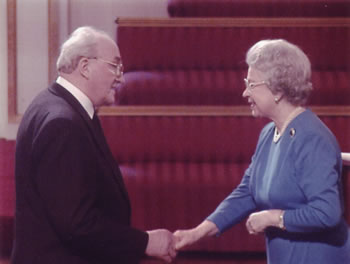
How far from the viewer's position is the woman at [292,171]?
5.34 feet

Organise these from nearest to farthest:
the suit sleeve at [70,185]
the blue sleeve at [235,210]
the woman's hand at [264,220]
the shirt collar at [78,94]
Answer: the suit sleeve at [70,185] → the woman's hand at [264,220] → the shirt collar at [78,94] → the blue sleeve at [235,210]

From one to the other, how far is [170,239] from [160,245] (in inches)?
3.4

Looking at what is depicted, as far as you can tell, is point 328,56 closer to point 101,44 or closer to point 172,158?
point 172,158

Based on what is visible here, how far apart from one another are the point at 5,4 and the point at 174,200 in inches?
73.5

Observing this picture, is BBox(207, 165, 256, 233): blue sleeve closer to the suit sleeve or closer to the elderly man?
the elderly man

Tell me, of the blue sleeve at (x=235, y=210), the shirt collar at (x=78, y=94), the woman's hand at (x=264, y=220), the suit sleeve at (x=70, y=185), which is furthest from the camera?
the blue sleeve at (x=235, y=210)

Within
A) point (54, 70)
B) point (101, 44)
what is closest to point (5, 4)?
point (54, 70)

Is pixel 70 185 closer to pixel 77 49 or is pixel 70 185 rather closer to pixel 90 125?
pixel 90 125

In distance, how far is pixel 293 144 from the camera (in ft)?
5.60

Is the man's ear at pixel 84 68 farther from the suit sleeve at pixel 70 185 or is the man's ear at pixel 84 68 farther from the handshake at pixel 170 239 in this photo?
the handshake at pixel 170 239

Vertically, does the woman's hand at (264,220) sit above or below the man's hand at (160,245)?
above

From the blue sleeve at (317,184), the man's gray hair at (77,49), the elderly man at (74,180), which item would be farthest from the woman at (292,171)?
the man's gray hair at (77,49)

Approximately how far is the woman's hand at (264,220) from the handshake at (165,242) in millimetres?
284

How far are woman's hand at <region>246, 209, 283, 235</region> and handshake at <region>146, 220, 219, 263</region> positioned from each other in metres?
0.26
